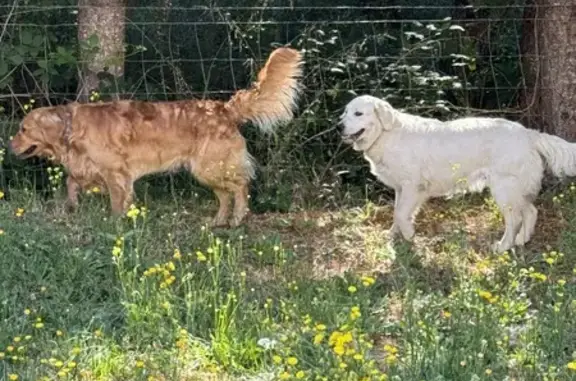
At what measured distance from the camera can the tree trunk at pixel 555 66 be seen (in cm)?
699

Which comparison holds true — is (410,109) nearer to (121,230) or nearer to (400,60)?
(400,60)

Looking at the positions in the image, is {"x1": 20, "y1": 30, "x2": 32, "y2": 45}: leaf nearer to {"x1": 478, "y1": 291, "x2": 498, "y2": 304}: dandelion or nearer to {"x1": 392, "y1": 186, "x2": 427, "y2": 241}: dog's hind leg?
{"x1": 392, "y1": 186, "x2": 427, "y2": 241}: dog's hind leg

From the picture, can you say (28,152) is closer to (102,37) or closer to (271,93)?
(102,37)

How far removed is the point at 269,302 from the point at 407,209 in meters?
1.94

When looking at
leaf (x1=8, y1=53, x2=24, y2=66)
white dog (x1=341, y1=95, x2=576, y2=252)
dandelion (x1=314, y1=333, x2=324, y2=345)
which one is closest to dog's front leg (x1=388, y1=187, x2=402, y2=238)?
white dog (x1=341, y1=95, x2=576, y2=252)

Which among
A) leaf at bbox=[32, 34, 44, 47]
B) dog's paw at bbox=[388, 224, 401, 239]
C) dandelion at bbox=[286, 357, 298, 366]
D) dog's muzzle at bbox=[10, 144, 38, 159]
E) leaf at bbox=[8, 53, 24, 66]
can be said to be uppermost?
leaf at bbox=[32, 34, 44, 47]

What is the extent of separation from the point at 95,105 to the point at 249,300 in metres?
2.17

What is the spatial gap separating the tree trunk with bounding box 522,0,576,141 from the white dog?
107cm

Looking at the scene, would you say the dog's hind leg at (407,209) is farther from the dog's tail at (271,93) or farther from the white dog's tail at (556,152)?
the dog's tail at (271,93)

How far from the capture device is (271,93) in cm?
652

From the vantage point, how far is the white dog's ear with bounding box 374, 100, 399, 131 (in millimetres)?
6203

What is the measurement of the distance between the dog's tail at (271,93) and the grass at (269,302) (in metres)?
0.81

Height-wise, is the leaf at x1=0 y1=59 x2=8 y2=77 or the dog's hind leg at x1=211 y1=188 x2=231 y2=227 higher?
the leaf at x1=0 y1=59 x2=8 y2=77

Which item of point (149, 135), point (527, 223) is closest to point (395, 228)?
point (527, 223)
